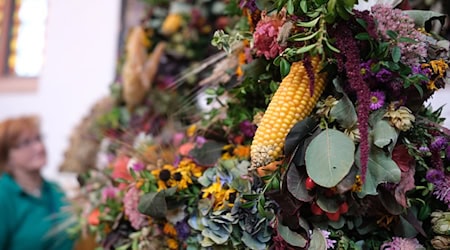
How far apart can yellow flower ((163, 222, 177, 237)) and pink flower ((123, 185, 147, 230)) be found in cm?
5

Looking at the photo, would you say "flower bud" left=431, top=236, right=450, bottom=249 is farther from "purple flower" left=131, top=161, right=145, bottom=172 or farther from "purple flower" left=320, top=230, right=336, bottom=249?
"purple flower" left=131, top=161, right=145, bottom=172

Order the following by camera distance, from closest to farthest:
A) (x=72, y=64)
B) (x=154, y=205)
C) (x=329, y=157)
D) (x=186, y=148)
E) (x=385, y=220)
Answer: (x=329, y=157)
(x=385, y=220)
(x=154, y=205)
(x=186, y=148)
(x=72, y=64)

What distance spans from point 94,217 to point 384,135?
2.19 feet

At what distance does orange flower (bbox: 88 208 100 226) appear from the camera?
1.09 metres

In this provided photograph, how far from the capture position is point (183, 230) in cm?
89

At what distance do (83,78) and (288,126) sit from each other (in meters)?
2.10

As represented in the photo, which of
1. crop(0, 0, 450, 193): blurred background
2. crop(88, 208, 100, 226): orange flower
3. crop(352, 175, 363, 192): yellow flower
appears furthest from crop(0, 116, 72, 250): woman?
crop(352, 175, 363, 192): yellow flower

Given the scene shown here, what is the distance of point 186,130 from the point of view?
1.13m

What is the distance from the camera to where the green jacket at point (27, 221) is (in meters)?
1.71

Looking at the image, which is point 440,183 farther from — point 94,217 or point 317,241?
point 94,217

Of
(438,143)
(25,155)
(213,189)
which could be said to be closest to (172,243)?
(213,189)

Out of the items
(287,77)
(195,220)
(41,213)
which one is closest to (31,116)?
(41,213)

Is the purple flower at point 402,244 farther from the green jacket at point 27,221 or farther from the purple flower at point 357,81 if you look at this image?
the green jacket at point 27,221

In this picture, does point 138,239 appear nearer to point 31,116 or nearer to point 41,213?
point 41,213
